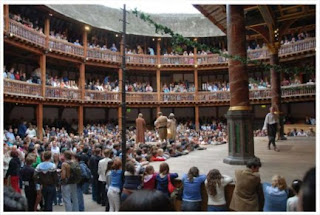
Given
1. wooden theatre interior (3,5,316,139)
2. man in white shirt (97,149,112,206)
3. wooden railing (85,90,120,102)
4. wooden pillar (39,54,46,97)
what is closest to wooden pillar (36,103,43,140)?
wooden theatre interior (3,5,316,139)

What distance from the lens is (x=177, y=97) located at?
26.0 m

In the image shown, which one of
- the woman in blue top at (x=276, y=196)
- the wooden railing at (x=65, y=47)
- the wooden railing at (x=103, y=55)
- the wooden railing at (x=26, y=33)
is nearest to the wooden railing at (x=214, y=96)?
the wooden railing at (x=103, y=55)

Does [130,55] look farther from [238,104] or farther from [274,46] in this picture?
[238,104]

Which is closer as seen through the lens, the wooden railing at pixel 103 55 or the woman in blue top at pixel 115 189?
the woman in blue top at pixel 115 189

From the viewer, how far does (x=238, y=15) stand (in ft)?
26.0

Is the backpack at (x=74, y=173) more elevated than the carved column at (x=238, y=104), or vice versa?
the carved column at (x=238, y=104)

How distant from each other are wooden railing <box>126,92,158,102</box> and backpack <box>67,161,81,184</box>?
1862cm

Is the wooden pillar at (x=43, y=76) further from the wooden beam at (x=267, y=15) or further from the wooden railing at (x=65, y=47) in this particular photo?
the wooden beam at (x=267, y=15)

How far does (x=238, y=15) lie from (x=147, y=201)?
7405mm

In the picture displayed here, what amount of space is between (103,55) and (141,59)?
3.62 m

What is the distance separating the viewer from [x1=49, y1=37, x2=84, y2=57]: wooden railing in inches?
788

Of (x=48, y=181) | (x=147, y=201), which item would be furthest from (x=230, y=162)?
(x=147, y=201)

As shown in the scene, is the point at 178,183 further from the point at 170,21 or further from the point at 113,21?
the point at 170,21

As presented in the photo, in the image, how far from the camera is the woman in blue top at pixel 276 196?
Answer: 173 inches
